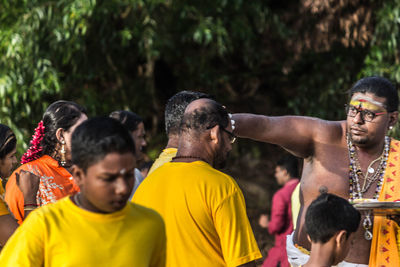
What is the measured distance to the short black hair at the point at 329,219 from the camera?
2.98 meters

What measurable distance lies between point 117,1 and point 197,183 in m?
5.29

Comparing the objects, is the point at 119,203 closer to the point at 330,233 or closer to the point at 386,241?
the point at 330,233

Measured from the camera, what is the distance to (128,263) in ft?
7.47

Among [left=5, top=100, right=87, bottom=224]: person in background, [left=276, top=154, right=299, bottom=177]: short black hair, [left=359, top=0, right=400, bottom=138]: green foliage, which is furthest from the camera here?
[left=359, top=0, right=400, bottom=138]: green foliage

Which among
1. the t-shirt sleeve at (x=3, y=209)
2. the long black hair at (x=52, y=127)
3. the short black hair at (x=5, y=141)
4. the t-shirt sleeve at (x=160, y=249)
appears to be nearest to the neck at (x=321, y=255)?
the t-shirt sleeve at (x=160, y=249)

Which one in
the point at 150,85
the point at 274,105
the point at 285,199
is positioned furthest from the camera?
the point at 274,105

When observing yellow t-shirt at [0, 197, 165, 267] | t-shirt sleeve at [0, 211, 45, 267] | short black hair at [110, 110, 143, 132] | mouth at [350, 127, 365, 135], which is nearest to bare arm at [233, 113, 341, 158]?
mouth at [350, 127, 365, 135]

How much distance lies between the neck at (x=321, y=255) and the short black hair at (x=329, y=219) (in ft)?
0.08

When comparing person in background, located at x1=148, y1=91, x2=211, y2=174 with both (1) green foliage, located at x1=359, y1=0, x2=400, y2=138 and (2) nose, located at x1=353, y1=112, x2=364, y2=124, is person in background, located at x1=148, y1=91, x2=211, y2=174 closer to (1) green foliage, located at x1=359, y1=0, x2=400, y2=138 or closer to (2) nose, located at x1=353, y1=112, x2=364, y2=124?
(2) nose, located at x1=353, y1=112, x2=364, y2=124

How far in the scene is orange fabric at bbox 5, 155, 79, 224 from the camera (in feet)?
11.2

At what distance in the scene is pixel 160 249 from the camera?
8.00 feet

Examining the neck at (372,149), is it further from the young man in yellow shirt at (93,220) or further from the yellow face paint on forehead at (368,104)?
the young man in yellow shirt at (93,220)

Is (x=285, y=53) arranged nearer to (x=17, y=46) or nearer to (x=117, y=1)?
(x=117, y=1)

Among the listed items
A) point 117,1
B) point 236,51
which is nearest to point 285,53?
point 236,51
